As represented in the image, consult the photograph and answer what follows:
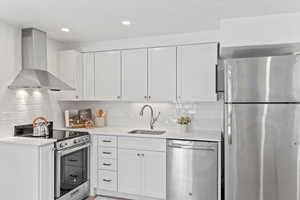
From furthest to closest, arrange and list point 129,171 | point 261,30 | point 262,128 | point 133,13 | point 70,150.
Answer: point 129,171 → point 70,150 → point 261,30 → point 133,13 → point 262,128

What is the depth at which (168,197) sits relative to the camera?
10.1 ft

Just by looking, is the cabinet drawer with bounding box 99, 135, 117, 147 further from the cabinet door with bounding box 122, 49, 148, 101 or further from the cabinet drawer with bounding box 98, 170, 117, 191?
the cabinet door with bounding box 122, 49, 148, 101

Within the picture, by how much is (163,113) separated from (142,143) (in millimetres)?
771

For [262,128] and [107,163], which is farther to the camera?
[107,163]

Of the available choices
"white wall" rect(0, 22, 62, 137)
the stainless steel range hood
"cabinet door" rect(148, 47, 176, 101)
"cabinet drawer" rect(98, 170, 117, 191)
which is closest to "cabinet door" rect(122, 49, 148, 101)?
"cabinet door" rect(148, 47, 176, 101)

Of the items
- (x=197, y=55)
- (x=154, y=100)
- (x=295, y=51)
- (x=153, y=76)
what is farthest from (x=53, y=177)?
(x=295, y=51)

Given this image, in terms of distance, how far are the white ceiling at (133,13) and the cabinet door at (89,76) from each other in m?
0.62

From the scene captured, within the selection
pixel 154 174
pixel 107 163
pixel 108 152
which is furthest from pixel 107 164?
pixel 154 174

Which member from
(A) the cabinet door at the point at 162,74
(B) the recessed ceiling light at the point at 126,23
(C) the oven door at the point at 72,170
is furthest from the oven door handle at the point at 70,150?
(B) the recessed ceiling light at the point at 126,23

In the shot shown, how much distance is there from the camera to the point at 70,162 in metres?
3.08

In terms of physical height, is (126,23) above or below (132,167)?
above

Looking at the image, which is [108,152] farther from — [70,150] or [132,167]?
[70,150]

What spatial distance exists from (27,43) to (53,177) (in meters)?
1.87

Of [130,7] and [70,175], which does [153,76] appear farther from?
[70,175]
